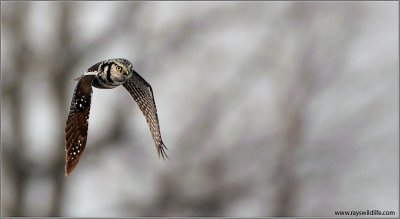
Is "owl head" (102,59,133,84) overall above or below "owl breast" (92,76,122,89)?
above

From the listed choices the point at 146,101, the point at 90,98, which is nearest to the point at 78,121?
the point at 90,98

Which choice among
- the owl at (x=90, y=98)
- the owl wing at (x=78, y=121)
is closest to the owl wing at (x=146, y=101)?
the owl at (x=90, y=98)

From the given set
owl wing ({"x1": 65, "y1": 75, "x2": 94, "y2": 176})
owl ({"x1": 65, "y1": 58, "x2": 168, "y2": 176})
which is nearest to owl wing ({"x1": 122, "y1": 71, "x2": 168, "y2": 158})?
owl ({"x1": 65, "y1": 58, "x2": 168, "y2": 176})

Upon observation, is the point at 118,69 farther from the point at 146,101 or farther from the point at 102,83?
the point at 146,101

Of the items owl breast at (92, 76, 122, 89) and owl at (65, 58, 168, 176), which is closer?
owl at (65, 58, 168, 176)

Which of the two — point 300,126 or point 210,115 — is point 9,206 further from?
point 300,126

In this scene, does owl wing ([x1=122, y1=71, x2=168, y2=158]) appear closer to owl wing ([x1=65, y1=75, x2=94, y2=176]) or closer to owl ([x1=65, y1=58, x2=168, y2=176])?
owl ([x1=65, y1=58, x2=168, y2=176])

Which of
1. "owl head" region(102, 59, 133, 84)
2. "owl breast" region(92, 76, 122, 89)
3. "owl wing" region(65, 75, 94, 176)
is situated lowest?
"owl wing" region(65, 75, 94, 176)

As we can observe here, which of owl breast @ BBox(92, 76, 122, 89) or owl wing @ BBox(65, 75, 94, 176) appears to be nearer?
owl wing @ BBox(65, 75, 94, 176)
